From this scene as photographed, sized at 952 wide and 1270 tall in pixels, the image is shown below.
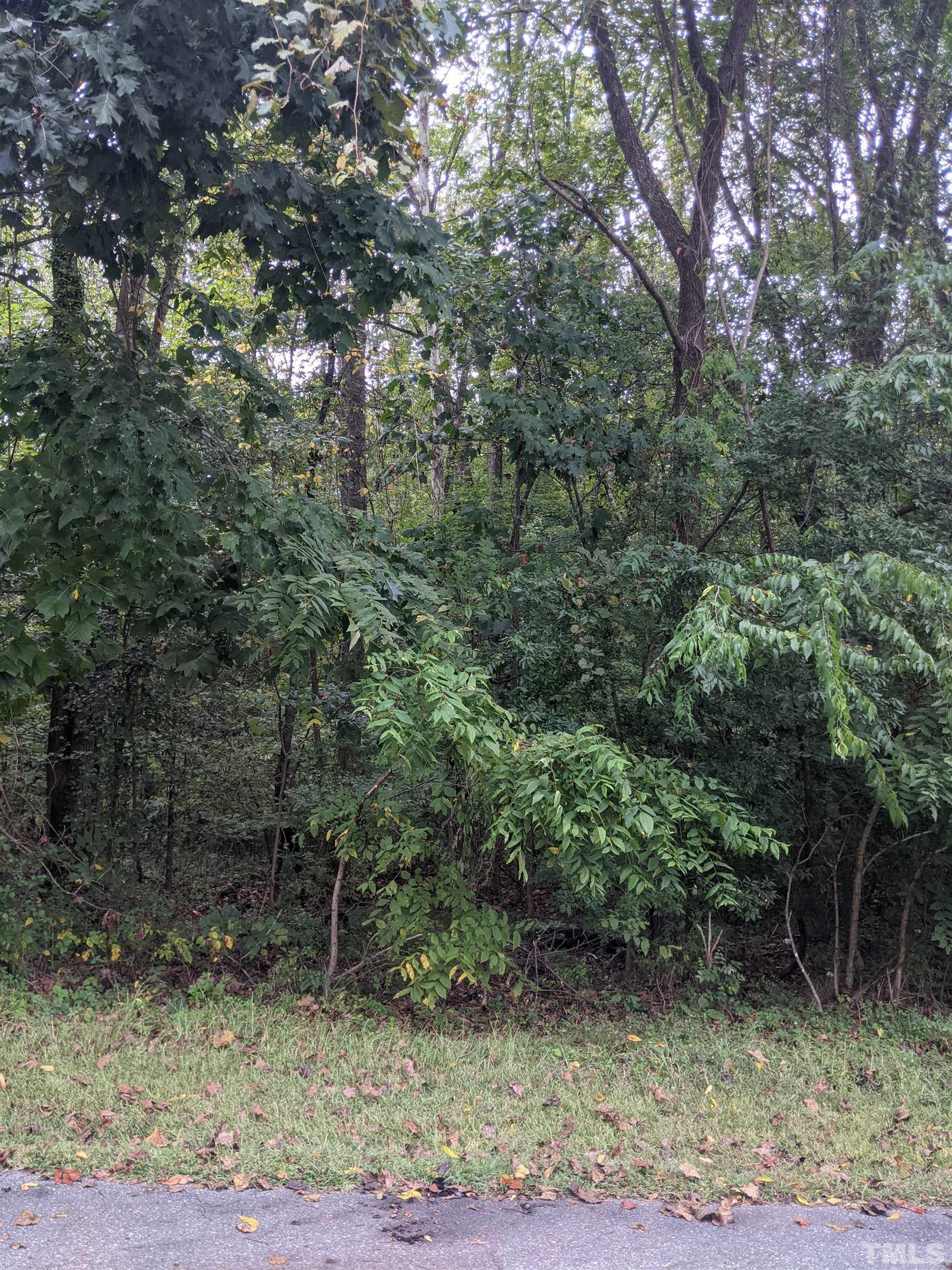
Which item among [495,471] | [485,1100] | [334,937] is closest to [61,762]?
[334,937]

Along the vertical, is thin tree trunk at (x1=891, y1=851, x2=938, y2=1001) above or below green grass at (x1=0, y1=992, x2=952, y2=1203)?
above

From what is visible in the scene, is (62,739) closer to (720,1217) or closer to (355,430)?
(355,430)

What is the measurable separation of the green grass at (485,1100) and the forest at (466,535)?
0.69 meters

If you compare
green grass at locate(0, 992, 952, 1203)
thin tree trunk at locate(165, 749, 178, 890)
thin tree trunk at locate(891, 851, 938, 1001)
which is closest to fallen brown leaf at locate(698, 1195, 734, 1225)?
green grass at locate(0, 992, 952, 1203)

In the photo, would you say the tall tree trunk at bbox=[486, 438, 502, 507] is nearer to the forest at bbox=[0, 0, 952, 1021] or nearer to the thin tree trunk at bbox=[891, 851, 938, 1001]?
the forest at bbox=[0, 0, 952, 1021]

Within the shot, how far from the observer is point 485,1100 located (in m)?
5.25

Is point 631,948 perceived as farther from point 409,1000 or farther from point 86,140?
point 86,140

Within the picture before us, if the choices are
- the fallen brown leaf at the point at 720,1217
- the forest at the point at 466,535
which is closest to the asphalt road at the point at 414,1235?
the fallen brown leaf at the point at 720,1217

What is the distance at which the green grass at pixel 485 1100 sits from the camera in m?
4.38

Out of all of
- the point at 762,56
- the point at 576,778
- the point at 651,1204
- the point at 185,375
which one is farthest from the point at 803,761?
the point at 762,56

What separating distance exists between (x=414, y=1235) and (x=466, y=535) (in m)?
5.52

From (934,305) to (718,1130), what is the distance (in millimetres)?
5128

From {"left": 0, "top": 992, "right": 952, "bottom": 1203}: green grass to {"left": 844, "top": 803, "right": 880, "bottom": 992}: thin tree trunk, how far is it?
1.64ft

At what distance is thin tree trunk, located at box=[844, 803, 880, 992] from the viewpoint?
281 inches
